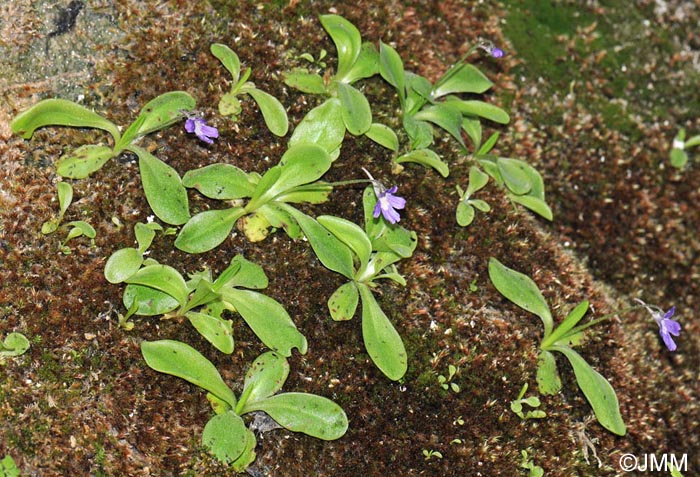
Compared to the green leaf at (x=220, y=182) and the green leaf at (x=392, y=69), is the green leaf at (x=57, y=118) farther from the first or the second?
the green leaf at (x=392, y=69)

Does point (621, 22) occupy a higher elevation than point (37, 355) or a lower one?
higher

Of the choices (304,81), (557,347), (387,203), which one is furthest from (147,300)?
(557,347)

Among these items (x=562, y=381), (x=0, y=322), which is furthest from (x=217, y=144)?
(x=562, y=381)

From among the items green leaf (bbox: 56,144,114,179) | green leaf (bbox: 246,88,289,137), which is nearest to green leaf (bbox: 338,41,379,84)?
green leaf (bbox: 246,88,289,137)

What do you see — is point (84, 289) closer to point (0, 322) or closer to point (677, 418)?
point (0, 322)

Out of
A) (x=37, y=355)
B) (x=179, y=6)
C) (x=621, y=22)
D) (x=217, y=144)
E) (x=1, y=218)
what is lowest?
(x=37, y=355)

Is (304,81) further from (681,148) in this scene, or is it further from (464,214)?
(681,148)

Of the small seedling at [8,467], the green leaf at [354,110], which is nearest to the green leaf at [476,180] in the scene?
the green leaf at [354,110]
